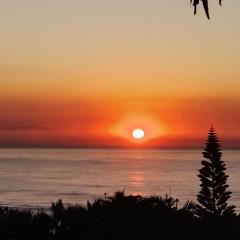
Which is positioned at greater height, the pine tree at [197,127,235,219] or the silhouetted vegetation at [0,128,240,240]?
the pine tree at [197,127,235,219]

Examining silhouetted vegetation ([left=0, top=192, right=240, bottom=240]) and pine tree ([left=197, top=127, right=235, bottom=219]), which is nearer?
silhouetted vegetation ([left=0, top=192, right=240, bottom=240])

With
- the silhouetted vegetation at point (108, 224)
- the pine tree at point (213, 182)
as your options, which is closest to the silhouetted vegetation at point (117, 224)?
the silhouetted vegetation at point (108, 224)

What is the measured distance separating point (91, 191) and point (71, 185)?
46.5ft

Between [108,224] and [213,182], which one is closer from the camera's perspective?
[108,224]

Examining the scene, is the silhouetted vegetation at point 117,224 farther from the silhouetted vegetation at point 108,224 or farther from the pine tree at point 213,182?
the pine tree at point 213,182

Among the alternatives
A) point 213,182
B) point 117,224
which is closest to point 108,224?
point 117,224

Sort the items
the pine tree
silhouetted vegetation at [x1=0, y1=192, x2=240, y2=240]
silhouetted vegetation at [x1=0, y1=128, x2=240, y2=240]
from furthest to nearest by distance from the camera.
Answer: the pine tree
silhouetted vegetation at [x1=0, y1=192, x2=240, y2=240]
silhouetted vegetation at [x1=0, y1=128, x2=240, y2=240]

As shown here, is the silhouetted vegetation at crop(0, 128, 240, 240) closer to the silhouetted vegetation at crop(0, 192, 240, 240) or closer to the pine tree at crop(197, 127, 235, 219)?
the silhouetted vegetation at crop(0, 192, 240, 240)

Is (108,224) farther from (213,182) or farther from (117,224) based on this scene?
(213,182)

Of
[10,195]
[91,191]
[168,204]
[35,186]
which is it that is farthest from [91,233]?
[35,186]

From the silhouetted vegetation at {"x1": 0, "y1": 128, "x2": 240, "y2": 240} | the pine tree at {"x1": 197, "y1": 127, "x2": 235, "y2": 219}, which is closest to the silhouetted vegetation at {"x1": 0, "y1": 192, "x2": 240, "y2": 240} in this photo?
the silhouetted vegetation at {"x1": 0, "y1": 128, "x2": 240, "y2": 240}

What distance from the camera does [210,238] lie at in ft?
35.6

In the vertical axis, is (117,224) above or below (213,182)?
below

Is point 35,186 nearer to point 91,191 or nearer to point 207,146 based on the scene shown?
point 91,191
